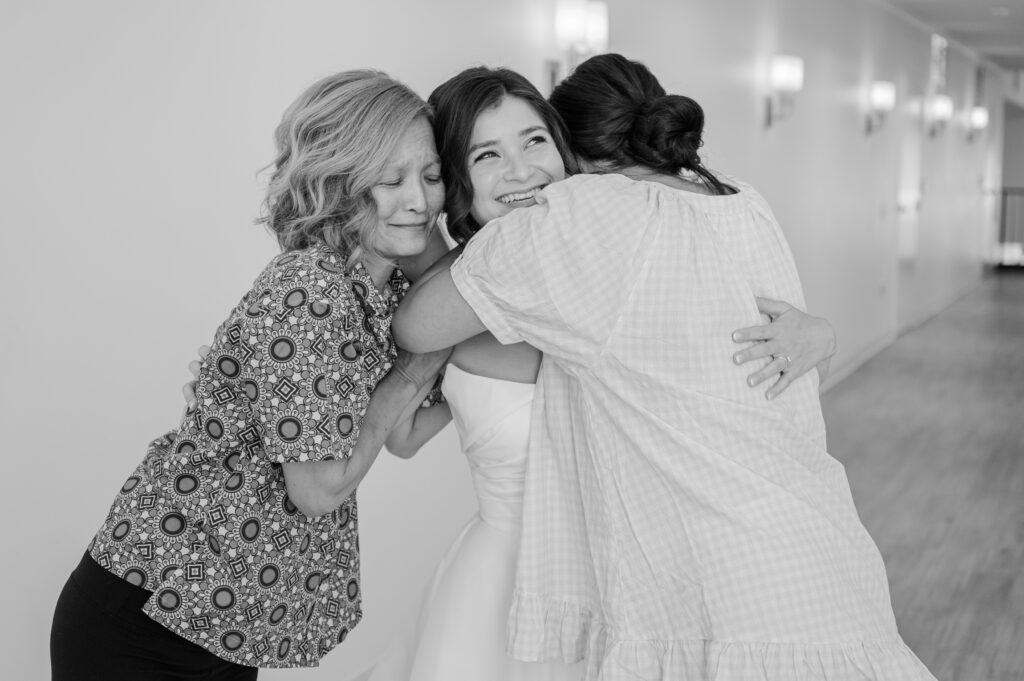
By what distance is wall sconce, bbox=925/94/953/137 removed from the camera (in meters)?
11.5

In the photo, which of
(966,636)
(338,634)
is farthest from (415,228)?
(966,636)

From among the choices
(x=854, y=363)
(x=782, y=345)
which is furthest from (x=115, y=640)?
(x=854, y=363)

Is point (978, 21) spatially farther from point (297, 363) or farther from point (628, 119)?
point (297, 363)

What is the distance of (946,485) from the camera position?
551cm

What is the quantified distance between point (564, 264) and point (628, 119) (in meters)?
0.41

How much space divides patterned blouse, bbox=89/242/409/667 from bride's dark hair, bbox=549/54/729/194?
1.51 ft

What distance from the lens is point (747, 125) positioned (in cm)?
624

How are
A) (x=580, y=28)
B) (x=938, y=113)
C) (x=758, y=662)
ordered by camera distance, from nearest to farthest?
(x=758, y=662) < (x=580, y=28) < (x=938, y=113)

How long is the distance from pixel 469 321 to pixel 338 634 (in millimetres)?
588

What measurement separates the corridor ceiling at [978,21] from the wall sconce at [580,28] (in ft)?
20.0

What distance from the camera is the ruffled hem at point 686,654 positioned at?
1480 millimetres

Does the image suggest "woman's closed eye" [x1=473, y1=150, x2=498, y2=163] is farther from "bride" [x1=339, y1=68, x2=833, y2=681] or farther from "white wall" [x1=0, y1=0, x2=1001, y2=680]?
"white wall" [x1=0, y1=0, x2=1001, y2=680]

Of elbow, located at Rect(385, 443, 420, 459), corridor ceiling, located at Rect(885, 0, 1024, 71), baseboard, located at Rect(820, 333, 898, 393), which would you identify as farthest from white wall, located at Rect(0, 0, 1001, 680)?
corridor ceiling, located at Rect(885, 0, 1024, 71)

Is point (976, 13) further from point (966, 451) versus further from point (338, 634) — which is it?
point (338, 634)
